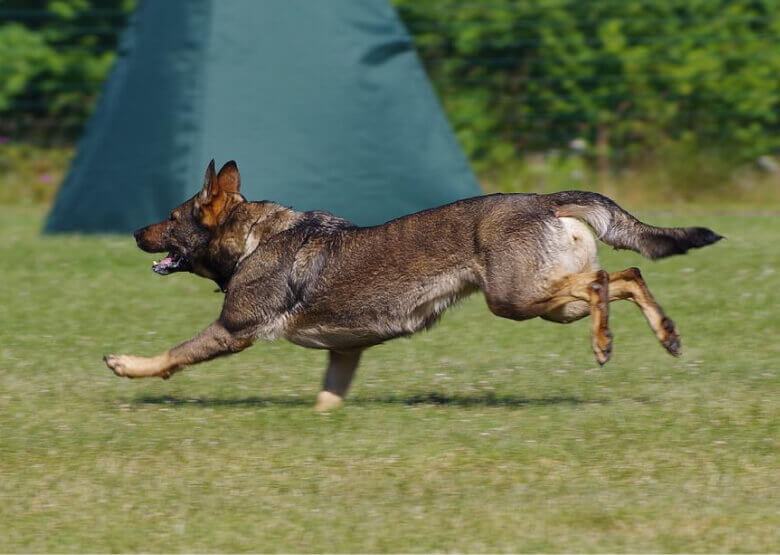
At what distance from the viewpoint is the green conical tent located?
14.7 meters

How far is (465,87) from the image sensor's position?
2086 cm

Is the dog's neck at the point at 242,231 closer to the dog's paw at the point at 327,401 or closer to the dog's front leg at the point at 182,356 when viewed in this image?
the dog's front leg at the point at 182,356

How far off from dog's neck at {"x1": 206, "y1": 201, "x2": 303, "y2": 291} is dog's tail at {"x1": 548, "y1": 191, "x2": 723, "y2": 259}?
1468mm

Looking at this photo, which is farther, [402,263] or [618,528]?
[402,263]

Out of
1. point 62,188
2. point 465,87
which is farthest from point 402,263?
point 465,87

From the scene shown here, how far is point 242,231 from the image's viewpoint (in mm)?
7562

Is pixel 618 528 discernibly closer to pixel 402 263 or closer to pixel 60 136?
pixel 402 263

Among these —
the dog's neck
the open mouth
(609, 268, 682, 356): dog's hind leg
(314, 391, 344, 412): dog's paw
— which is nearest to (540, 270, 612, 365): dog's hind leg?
(609, 268, 682, 356): dog's hind leg

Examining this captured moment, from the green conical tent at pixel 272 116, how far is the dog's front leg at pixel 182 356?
281 inches

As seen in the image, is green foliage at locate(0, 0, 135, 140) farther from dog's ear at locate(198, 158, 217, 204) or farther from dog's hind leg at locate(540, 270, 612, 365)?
dog's hind leg at locate(540, 270, 612, 365)

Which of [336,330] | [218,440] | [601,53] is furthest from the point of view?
[601,53]

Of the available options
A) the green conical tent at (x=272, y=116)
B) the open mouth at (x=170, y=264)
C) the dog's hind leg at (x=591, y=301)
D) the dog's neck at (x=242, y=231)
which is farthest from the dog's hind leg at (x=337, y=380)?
the green conical tent at (x=272, y=116)

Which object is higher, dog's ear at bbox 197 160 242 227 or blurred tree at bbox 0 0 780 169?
blurred tree at bbox 0 0 780 169

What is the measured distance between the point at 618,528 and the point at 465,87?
52.1 feet
